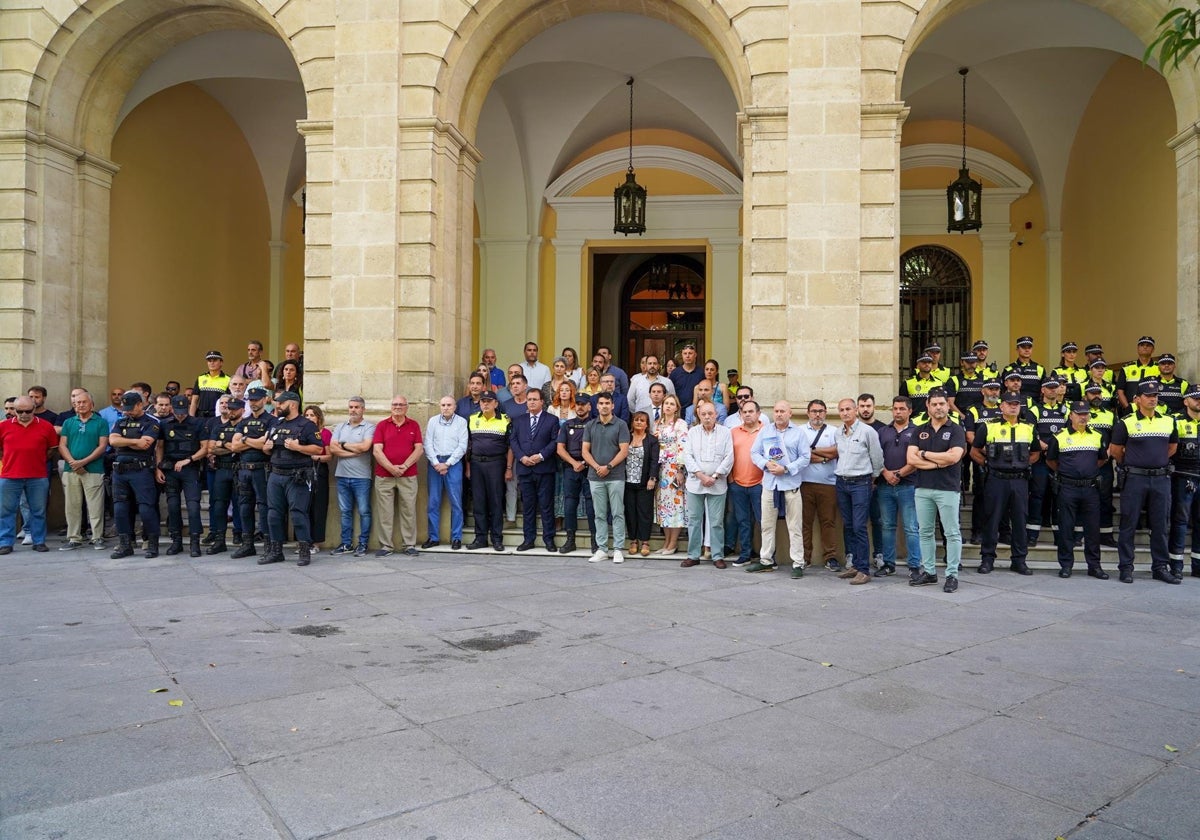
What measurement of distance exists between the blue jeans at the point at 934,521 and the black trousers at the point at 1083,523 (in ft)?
4.22

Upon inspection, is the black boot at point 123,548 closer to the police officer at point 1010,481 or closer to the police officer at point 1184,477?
the police officer at point 1010,481

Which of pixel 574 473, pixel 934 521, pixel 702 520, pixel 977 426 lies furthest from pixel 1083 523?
pixel 574 473

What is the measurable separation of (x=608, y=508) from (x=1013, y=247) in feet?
32.5

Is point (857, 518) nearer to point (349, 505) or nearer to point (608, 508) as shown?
point (608, 508)

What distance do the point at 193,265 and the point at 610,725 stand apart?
43.6ft

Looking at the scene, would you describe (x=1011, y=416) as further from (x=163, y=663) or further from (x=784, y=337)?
(x=163, y=663)

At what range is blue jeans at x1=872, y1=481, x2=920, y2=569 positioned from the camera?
27.2ft

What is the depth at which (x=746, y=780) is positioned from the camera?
11.4 ft

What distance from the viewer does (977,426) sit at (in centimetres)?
891

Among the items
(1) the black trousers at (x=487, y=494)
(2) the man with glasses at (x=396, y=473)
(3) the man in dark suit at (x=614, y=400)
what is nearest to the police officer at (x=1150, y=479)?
(3) the man in dark suit at (x=614, y=400)

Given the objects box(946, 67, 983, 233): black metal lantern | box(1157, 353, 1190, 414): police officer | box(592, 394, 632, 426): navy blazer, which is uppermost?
box(946, 67, 983, 233): black metal lantern

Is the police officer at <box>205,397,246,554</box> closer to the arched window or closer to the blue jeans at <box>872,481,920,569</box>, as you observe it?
the blue jeans at <box>872,481,920,569</box>

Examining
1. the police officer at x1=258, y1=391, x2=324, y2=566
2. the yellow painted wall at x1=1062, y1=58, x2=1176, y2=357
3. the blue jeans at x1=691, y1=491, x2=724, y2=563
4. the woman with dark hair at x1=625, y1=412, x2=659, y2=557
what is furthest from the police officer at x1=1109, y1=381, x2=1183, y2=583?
the police officer at x1=258, y1=391, x2=324, y2=566

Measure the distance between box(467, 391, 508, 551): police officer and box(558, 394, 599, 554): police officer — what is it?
0.24 metres
